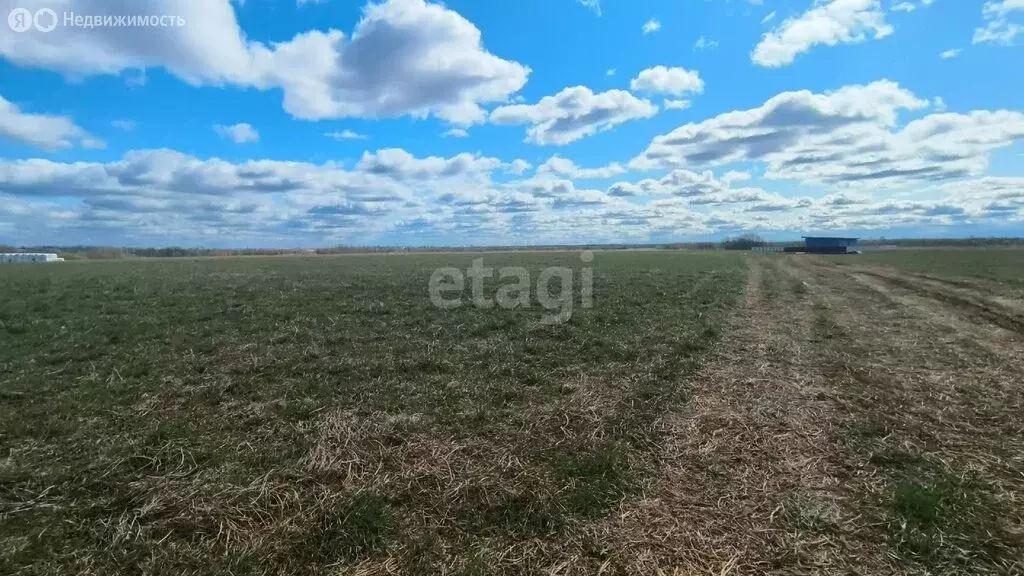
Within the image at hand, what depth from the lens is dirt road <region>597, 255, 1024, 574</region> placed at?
4180 mm

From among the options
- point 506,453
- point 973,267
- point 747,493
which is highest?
point 973,267

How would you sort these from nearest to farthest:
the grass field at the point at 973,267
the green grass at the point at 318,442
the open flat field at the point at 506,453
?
the open flat field at the point at 506,453
the green grass at the point at 318,442
the grass field at the point at 973,267

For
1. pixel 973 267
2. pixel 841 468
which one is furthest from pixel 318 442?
pixel 973 267

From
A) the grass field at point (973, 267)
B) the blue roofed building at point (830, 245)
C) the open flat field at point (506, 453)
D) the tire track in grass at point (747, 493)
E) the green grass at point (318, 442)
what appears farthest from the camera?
the blue roofed building at point (830, 245)

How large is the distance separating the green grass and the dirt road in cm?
61

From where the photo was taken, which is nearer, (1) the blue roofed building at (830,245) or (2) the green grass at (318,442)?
(2) the green grass at (318,442)

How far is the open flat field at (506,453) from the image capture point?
4277mm

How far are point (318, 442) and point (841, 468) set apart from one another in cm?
601

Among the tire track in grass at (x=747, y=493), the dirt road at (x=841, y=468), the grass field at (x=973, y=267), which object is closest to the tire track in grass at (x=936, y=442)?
the dirt road at (x=841, y=468)

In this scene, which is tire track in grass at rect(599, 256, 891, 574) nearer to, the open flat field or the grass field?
the open flat field

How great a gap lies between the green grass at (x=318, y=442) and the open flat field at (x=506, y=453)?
0.10 feet

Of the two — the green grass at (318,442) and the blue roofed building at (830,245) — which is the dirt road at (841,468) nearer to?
the green grass at (318,442)

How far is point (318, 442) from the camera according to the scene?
618cm

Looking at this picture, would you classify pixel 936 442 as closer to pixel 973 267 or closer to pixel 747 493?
pixel 747 493
